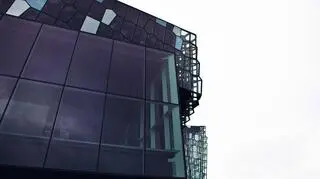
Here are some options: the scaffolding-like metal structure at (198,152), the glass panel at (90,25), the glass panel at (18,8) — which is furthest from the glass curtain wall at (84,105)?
the scaffolding-like metal structure at (198,152)

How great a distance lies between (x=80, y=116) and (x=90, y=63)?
299cm

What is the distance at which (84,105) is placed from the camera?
1259 cm

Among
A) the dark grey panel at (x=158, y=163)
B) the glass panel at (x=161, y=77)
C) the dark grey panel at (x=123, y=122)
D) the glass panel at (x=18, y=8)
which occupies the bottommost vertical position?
the dark grey panel at (x=158, y=163)

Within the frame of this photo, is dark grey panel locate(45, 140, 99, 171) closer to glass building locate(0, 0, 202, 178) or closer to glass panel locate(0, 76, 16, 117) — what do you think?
glass building locate(0, 0, 202, 178)

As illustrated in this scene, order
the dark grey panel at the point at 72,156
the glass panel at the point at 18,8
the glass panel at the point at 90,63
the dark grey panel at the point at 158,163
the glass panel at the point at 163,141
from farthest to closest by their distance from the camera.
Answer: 1. the glass panel at the point at 18,8
2. the glass panel at the point at 90,63
3. the glass panel at the point at 163,141
4. the dark grey panel at the point at 158,163
5. the dark grey panel at the point at 72,156

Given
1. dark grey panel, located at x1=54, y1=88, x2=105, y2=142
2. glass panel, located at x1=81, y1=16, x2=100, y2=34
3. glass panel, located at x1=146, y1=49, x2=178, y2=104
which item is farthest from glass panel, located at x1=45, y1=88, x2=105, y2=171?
glass panel, located at x1=81, y1=16, x2=100, y2=34

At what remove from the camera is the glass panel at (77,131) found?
1084 cm

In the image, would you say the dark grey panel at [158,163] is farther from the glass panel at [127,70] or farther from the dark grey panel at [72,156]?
the glass panel at [127,70]

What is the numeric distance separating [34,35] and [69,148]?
6.20 meters

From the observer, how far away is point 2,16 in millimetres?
13625

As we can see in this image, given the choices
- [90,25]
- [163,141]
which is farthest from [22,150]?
[90,25]

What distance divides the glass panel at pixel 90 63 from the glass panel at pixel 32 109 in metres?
1.15

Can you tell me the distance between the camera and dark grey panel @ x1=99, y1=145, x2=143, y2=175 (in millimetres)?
11297

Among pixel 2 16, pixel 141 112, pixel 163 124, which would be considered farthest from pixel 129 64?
pixel 2 16
